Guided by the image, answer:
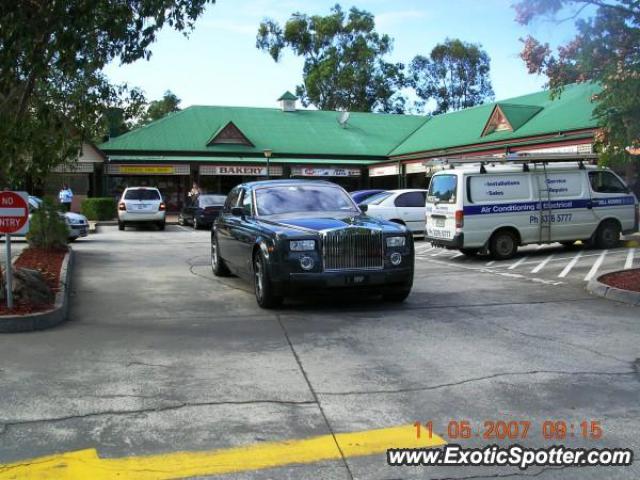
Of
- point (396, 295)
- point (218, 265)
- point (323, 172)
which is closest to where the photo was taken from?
point (396, 295)

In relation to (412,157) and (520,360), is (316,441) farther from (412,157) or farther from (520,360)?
(412,157)

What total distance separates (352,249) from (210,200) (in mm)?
18612

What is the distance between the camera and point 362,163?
124ft

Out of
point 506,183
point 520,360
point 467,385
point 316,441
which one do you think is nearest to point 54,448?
point 316,441

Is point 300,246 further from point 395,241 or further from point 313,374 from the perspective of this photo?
point 313,374

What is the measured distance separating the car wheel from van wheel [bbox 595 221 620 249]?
962 centimetres

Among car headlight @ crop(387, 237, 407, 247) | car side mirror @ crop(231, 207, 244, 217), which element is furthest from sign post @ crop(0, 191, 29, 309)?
car headlight @ crop(387, 237, 407, 247)

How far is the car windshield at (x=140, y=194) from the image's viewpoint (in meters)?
25.7

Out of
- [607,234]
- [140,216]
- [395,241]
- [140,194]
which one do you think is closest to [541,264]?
[607,234]

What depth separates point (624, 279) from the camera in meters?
10.0

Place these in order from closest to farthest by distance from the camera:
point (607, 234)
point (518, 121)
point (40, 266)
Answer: point (40, 266)
point (607, 234)
point (518, 121)

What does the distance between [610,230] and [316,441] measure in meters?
13.0

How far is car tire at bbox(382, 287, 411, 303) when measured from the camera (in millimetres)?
8821

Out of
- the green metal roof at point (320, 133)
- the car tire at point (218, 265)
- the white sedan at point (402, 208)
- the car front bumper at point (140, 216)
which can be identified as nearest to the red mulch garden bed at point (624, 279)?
the car tire at point (218, 265)
